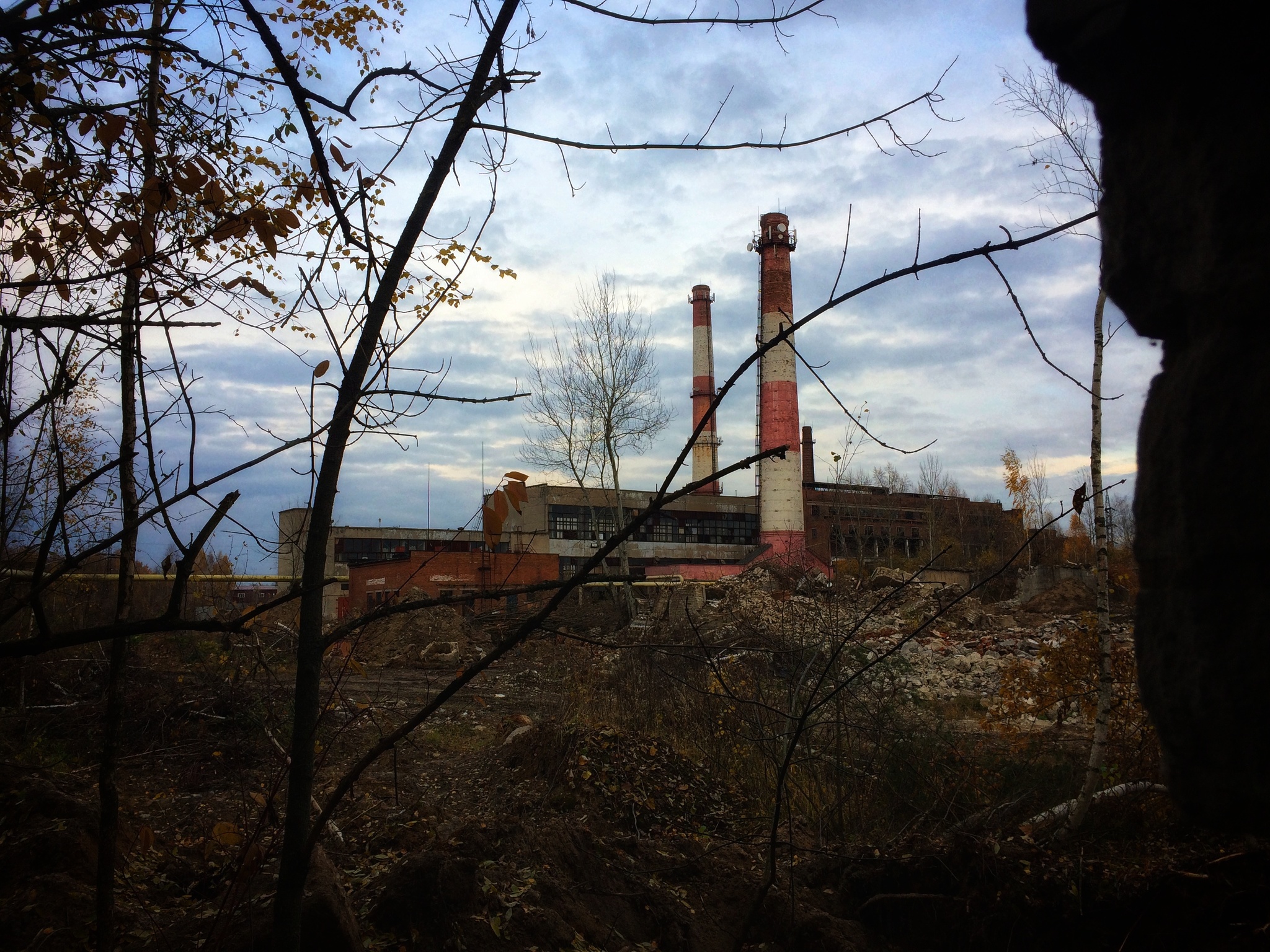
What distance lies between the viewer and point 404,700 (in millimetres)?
12844

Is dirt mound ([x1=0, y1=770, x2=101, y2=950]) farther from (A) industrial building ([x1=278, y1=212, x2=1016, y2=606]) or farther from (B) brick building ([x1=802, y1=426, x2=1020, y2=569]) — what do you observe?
(B) brick building ([x1=802, y1=426, x2=1020, y2=569])

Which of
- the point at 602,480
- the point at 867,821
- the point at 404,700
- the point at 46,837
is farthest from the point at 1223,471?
the point at 602,480

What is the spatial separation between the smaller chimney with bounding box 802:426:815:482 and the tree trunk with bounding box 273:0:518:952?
38.5 meters

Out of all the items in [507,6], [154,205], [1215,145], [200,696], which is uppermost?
[507,6]

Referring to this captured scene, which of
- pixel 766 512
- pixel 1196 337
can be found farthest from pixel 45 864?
pixel 766 512

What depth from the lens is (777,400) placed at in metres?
32.0

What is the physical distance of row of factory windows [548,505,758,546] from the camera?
39.1 m

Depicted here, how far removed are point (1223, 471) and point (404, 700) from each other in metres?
13.2

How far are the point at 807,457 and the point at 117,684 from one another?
42143 mm

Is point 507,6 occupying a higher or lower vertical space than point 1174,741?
higher

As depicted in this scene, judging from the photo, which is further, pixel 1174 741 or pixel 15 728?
pixel 15 728

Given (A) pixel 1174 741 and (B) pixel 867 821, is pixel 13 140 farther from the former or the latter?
(B) pixel 867 821

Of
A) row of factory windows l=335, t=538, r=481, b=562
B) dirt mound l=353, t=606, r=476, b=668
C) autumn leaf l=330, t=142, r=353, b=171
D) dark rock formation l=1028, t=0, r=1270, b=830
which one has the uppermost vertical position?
autumn leaf l=330, t=142, r=353, b=171

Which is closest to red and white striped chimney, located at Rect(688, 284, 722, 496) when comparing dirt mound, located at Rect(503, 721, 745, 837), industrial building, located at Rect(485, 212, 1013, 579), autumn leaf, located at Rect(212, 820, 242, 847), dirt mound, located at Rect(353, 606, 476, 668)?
industrial building, located at Rect(485, 212, 1013, 579)
